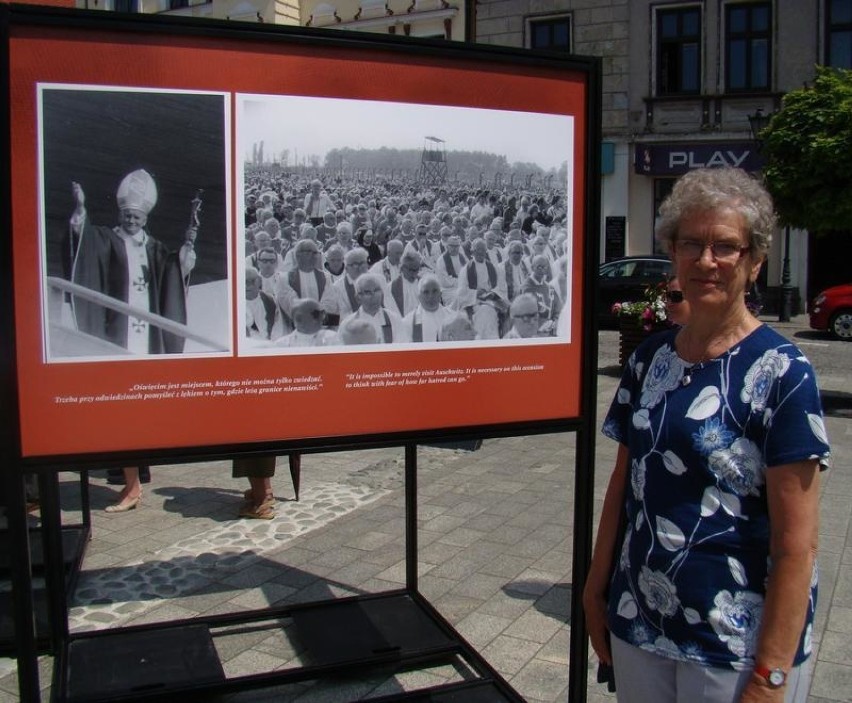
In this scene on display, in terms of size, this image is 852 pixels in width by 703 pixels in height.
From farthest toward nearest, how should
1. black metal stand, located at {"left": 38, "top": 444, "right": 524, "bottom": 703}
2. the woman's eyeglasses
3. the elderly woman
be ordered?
black metal stand, located at {"left": 38, "top": 444, "right": 524, "bottom": 703} → the woman's eyeglasses → the elderly woman

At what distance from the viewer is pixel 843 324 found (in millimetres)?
15234

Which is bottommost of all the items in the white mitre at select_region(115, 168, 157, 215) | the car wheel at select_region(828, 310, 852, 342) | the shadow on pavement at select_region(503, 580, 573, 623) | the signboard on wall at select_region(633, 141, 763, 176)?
the shadow on pavement at select_region(503, 580, 573, 623)

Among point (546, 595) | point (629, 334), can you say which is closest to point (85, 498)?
point (546, 595)

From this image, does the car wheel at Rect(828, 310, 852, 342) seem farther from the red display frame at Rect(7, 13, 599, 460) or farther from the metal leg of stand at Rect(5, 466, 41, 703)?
the metal leg of stand at Rect(5, 466, 41, 703)

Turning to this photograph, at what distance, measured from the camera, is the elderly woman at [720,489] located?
72.1 inches

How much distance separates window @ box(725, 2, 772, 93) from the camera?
21406 millimetres

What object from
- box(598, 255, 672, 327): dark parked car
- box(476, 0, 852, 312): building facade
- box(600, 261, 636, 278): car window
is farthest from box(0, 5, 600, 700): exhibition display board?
box(476, 0, 852, 312): building facade

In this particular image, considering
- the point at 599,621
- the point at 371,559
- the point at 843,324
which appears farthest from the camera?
the point at 843,324

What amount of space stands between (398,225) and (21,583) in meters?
1.48

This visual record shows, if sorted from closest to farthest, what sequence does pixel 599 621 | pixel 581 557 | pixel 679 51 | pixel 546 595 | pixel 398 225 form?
pixel 599 621
pixel 398 225
pixel 581 557
pixel 546 595
pixel 679 51

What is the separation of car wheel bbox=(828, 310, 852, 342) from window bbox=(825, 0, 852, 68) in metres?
8.21

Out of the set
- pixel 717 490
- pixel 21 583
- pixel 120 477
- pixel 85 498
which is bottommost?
pixel 120 477

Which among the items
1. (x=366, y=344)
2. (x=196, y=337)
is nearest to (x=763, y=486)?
(x=366, y=344)

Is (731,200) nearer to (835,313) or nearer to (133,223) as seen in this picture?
(133,223)
